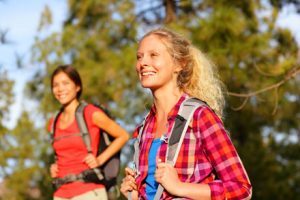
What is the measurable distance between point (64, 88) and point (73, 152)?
1.95 feet

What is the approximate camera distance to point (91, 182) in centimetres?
525

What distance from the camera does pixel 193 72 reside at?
124 inches

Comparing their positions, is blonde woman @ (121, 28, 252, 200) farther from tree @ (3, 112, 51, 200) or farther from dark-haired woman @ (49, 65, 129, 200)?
tree @ (3, 112, 51, 200)

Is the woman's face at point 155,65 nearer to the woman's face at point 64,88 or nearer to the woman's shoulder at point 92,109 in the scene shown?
the woman's shoulder at point 92,109

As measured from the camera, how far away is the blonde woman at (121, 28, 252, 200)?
2.71 m

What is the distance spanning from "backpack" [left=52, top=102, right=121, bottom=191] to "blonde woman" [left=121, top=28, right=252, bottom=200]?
Answer: 7.14 feet

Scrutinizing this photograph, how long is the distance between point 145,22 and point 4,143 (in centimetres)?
899

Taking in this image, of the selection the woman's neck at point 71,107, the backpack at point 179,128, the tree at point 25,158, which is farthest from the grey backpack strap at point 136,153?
the tree at point 25,158

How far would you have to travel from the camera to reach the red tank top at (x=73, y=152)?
5.21m

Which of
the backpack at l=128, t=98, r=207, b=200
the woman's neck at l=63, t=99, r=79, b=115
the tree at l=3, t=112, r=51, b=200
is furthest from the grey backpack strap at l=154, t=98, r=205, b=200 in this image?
the tree at l=3, t=112, r=51, b=200

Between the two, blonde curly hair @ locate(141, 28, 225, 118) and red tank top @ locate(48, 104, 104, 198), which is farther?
red tank top @ locate(48, 104, 104, 198)

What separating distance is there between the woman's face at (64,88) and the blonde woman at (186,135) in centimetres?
248

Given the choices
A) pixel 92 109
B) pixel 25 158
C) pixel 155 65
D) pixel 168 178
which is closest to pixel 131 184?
pixel 168 178

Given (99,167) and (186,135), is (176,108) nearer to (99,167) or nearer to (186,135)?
(186,135)
